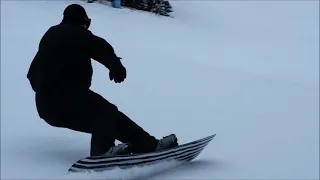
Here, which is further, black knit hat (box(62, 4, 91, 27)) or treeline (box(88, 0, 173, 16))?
treeline (box(88, 0, 173, 16))

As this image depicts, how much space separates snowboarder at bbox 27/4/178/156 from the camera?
13.1 feet

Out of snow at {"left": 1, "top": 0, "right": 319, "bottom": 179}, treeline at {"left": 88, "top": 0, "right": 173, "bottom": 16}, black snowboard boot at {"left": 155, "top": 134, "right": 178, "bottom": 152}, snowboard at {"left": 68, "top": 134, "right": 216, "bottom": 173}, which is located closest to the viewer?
snowboard at {"left": 68, "top": 134, "right": 216, "bottom": 173}

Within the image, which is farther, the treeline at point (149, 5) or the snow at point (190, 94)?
the treeline at point (149, 5)

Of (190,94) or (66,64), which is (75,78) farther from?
(190,94)

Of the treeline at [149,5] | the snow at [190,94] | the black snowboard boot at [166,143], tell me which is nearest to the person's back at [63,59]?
the snow at [190,94]

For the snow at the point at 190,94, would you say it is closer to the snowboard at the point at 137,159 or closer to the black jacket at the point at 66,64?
the snowboard at the point at 137,159

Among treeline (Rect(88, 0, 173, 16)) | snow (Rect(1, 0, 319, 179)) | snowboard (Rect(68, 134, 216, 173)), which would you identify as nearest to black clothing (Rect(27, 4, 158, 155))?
snowboard (Rect(68, 134, 216, 173))

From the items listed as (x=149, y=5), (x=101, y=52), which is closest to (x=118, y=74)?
(x=101, y=52)

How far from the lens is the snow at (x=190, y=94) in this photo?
4.91 m

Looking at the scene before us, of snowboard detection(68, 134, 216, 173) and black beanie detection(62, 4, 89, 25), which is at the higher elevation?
black beanie detection(62, 4, 89, 25)

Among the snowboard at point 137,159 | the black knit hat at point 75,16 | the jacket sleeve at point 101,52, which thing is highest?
the black knit hat at point 75,16

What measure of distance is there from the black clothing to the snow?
40 centimetres

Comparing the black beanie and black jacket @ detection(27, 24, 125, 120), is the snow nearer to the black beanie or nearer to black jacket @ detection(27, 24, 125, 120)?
black jacket @ detection(27, 24, 125, 120)

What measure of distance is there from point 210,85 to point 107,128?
524cm
